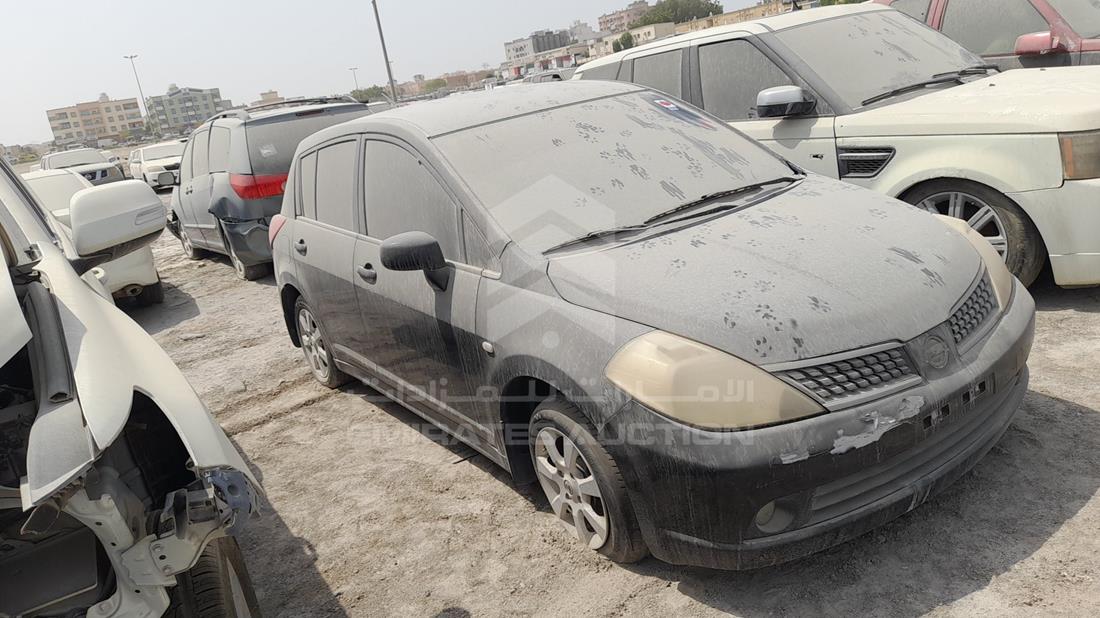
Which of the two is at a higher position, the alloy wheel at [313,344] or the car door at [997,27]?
the car door at [997,27]

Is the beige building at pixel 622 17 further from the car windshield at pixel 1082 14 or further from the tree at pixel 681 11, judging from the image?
the car windshield at pixel 1082 14

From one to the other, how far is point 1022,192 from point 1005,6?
3182mm

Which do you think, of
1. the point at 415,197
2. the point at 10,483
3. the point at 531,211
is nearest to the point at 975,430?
the point at 531,211

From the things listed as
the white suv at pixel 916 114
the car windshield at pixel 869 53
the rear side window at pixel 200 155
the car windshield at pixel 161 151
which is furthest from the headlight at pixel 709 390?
the car windshield at pixel 161 151

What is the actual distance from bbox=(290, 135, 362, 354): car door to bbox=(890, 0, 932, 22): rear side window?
5.27m

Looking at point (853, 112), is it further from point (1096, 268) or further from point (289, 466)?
point (289, 466)

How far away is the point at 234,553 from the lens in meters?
2.79

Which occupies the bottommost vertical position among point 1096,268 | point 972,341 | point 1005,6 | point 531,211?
point 1096,268

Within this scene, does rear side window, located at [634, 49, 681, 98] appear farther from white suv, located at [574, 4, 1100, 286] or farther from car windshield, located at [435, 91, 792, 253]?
car windshield, located at [435, 91, 792, 253]

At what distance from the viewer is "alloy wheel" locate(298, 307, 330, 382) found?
5301 mm

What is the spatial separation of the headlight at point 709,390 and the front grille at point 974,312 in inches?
28.6

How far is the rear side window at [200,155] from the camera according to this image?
377 inches

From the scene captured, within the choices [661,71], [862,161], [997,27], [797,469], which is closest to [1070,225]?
[862,161]

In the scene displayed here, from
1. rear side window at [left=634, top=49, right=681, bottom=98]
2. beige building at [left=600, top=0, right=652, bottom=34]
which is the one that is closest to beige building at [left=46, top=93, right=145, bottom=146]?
beige building at [left=600, top=0, right=652, bottom=34]
